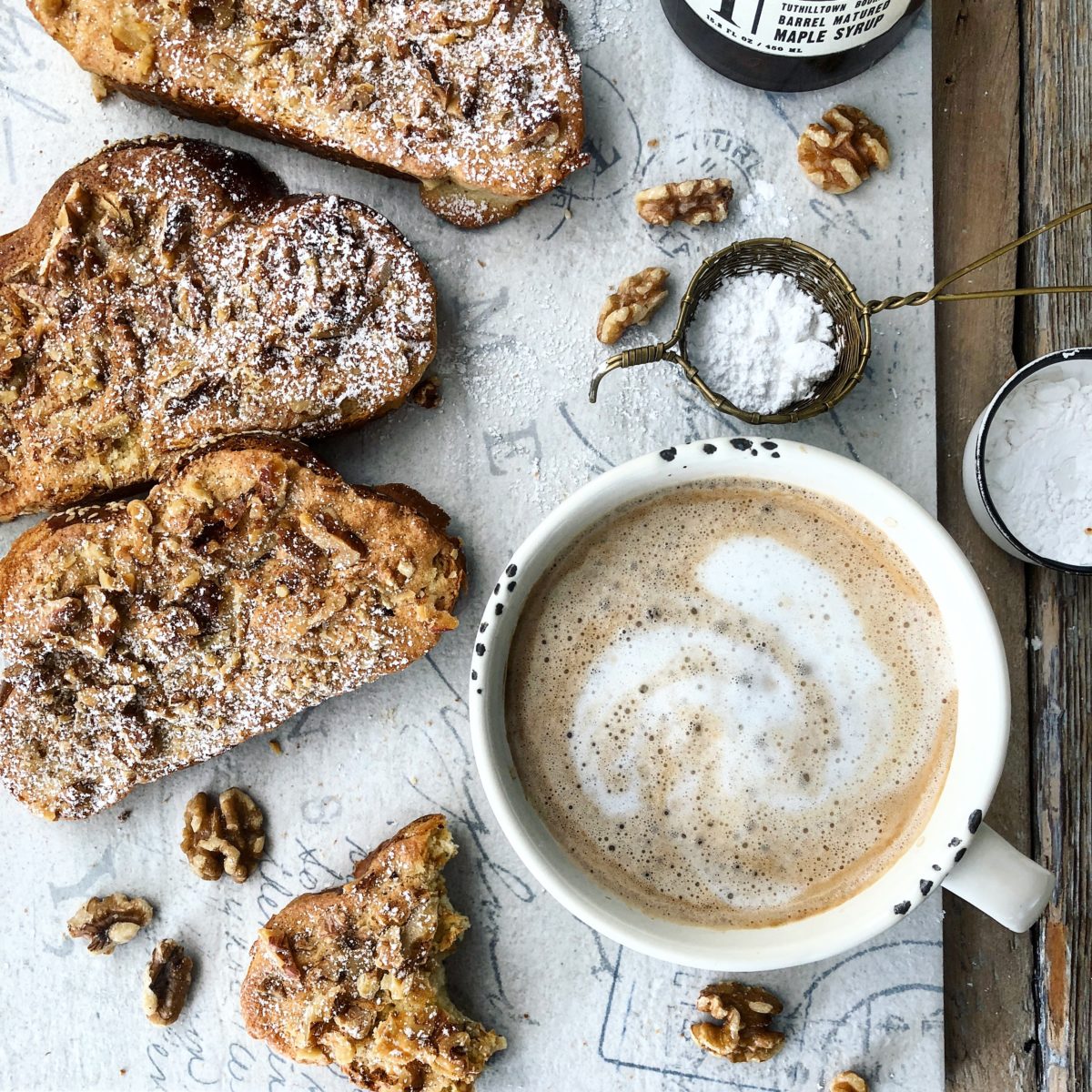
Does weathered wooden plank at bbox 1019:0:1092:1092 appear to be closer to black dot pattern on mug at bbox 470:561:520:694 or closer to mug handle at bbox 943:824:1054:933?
mug handle at bbox 943:824:1054:933

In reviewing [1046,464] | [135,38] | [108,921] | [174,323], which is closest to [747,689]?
[1046,464]

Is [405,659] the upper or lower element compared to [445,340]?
lower

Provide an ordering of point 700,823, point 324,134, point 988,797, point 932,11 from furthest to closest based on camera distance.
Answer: point 932,11 < point 324,134 < point 700,823 < point 988,797

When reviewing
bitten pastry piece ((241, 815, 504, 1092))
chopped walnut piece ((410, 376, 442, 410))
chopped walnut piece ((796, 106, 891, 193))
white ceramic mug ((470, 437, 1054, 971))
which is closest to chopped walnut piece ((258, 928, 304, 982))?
bitten pastry piece ((241, 815, 504, 1092))

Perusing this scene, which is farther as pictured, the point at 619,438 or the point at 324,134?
the point at 619,438

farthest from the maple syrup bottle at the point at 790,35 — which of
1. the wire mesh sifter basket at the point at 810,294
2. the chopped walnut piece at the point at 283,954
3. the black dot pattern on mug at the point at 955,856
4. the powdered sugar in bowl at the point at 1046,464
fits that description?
the chopped walnut piece at the point at 283,954

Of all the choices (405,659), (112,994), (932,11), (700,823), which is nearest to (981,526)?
(700,823)

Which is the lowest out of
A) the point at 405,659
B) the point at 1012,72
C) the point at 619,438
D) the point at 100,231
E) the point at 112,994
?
the point at 112,994

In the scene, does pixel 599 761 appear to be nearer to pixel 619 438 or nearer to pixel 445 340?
pixel 619 438
